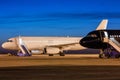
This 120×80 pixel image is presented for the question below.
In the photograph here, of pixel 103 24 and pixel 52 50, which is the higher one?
pixel 103 24

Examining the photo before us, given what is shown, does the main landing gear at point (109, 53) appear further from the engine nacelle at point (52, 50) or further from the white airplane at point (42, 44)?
the white airplane at point (42, 44)

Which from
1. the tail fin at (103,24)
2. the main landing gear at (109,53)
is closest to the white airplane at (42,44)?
the tail fin at (103,24)

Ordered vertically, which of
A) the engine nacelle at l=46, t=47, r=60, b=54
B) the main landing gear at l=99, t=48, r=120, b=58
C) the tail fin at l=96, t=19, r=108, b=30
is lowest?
the main landing gear at l=99, t=48, r=120, b=58

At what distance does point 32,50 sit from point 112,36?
38407 mm

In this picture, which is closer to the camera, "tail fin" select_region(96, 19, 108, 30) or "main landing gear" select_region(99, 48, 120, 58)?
"main landing gear" select_region(99, 48, 120, 58)

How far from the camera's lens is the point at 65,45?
97.3 meters

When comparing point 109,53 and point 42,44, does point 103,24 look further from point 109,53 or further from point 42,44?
point 109,53
